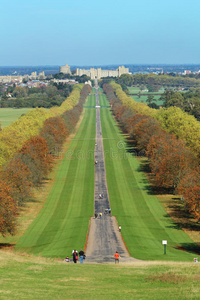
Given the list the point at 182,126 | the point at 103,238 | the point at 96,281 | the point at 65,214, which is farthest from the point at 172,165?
the point at 96,281

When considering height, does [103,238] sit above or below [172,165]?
below

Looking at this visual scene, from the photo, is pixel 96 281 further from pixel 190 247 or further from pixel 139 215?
pixel 139 215

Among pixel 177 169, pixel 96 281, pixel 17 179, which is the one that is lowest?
pixel 177 169

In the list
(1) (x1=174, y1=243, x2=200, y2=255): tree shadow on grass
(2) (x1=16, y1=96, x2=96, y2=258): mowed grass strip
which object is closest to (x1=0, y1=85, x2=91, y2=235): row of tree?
(2) (x1=16, y1=96, x2=96, y2=258): mowed grass strip

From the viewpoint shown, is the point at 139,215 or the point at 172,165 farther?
the point at 172,165

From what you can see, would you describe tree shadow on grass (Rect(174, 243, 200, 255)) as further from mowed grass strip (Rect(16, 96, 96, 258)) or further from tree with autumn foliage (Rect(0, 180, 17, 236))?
tree with autumn foliage (Rect(0, 180, 17, 236))

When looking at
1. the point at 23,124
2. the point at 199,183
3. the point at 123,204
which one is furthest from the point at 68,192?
the point at 23,124

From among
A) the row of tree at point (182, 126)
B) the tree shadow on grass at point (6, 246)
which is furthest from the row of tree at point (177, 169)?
the tree shadow on grass at point (6, 246)
